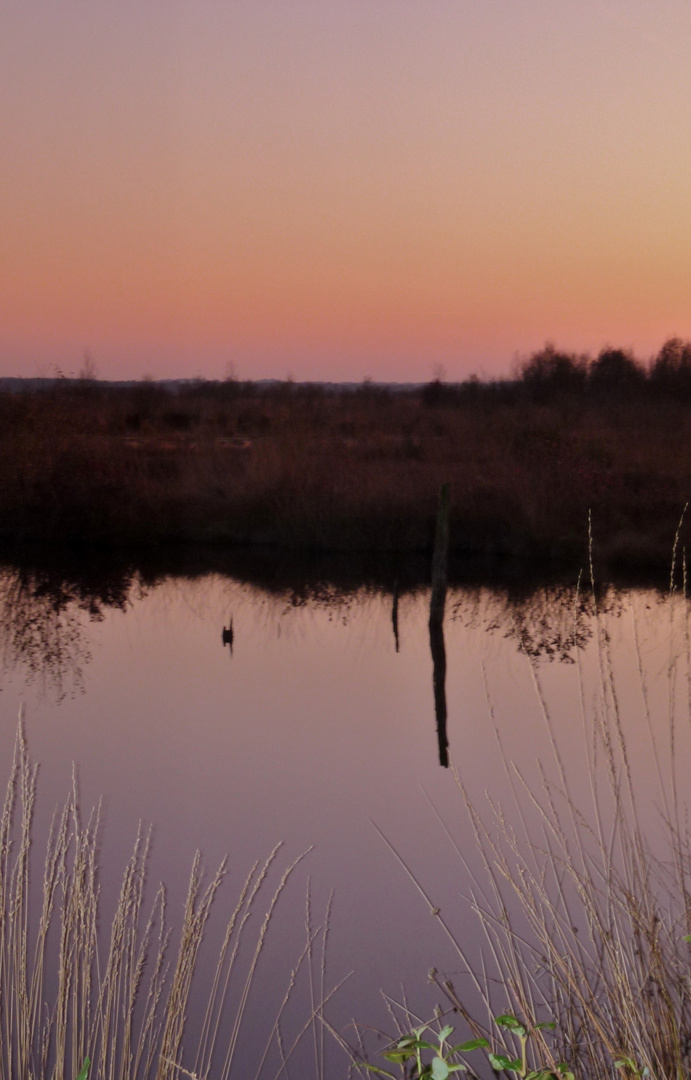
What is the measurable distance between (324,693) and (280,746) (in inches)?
75.7

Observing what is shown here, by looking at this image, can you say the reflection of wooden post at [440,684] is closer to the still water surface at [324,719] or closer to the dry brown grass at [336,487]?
the still water surface at [324,719]

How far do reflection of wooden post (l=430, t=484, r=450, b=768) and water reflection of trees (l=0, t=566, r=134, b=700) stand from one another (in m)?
3.52

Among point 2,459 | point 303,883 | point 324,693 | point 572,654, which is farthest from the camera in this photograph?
point 2,459

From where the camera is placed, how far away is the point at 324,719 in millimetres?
9562

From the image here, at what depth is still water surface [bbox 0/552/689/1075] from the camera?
215 inches

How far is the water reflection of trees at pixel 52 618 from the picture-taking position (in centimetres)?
1103

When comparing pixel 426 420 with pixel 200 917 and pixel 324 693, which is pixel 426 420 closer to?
pixel 324 693

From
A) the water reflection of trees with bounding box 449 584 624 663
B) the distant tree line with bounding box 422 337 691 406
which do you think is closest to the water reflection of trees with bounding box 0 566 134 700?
the water reflection of trees with bounding box 449 584 624 663

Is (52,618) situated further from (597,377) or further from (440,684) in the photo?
(597,377)

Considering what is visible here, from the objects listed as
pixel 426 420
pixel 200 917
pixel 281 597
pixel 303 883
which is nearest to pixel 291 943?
pixel 303 883

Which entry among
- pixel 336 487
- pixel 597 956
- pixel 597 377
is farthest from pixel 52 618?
pixel 597 377

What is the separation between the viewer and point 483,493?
1786 cm

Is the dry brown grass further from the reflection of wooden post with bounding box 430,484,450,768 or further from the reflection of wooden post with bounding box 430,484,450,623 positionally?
the reflection of wooden post with bounding box 430,484,450,623

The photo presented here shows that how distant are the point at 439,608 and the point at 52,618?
16.7 ft
